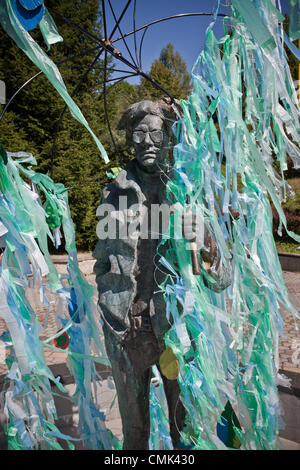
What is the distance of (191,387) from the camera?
5.27 feet

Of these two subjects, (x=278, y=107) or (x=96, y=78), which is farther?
(x=96, y=78)

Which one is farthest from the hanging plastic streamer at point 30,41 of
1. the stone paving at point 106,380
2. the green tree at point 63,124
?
the green tree at point 63,124

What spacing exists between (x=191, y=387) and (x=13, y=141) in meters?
9.31

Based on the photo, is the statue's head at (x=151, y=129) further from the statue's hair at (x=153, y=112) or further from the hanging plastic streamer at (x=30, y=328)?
the hanging plastic streamer at (x=30, y=328)

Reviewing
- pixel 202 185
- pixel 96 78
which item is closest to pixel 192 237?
pixel 202 185

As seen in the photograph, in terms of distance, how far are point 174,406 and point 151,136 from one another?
142 centimetres

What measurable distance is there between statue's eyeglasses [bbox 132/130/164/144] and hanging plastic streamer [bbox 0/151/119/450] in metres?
0.64

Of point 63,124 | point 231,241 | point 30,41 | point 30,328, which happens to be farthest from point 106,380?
point 63,124

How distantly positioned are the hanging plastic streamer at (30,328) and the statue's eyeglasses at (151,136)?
64cm

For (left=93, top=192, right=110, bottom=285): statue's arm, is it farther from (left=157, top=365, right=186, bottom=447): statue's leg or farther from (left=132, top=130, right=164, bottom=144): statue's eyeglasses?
(left=157, top=365, right=186, bottom=447): statue's leg

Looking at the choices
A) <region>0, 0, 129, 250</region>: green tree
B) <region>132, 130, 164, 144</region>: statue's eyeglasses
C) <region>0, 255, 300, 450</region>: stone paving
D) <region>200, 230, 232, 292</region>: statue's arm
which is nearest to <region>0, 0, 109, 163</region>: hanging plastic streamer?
<region>132, 130, 164, 144</region>: statue's eyeglasses

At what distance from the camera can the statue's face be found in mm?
1742
